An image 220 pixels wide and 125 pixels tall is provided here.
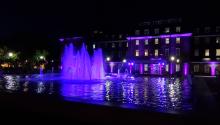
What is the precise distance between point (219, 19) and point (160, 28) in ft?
44.0

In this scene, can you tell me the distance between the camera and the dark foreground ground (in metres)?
8.80

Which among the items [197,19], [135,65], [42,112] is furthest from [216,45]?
[42,112]

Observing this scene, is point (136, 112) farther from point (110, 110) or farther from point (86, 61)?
point (86, 61)

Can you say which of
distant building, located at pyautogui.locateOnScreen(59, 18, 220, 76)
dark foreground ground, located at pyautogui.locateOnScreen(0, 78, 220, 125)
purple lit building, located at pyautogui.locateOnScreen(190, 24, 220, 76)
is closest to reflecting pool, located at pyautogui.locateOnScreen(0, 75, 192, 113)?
dark foreground ground, located at pyautogui.locateOnScreen(0, 78, 220, 125)

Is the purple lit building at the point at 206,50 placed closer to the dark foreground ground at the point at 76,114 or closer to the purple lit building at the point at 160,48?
the purple lit building at the point at 160,48

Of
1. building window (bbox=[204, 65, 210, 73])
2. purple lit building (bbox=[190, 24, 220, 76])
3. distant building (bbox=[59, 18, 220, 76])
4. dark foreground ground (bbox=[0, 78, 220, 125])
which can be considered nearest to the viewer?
dark foreground ground (bbox=[0, 78, 220, 125])

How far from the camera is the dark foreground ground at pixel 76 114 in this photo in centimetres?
880

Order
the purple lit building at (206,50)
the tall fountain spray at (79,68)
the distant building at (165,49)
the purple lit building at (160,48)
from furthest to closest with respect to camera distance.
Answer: the purple lit building at (160,48)
the distant building at (165,49)
the purple lit building at (206,50)
the tall fountain spray at (79,68)

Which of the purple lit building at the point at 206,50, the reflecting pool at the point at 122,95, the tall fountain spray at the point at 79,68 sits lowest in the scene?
the reflecting pool at the point at 122,95

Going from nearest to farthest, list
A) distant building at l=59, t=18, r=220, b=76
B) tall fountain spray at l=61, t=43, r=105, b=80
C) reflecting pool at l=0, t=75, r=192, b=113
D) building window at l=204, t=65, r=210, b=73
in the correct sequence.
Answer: reflecting pool at l=0, t=75, r=192, b=113
tall fountain spray at l=61, t=43, r=105, b=80
distant building at l=59, t=18, r=220, b=76
building window at l=204, t=65, r=210, b=73

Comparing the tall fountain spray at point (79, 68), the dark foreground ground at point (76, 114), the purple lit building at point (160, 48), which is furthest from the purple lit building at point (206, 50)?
the dark foreground ground at point (76, 114)

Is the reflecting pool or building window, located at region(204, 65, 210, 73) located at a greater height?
building window, located at region(204, 65, 210, 73)

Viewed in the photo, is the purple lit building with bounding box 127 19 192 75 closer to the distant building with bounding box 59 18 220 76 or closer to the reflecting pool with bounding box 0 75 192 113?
the distant building with bounding box 59 18 220 76

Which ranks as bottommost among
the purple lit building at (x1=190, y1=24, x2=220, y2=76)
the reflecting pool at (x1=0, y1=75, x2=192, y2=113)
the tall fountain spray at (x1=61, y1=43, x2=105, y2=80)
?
the reflecting pool at (x1=0, y1=75, x2=192, y2=113)
